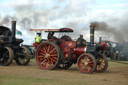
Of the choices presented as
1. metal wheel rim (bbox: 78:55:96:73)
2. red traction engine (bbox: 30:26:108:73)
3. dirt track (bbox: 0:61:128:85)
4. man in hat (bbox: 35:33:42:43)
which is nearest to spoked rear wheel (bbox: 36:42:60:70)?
red traction engine (bbox: 30:26:108:73)

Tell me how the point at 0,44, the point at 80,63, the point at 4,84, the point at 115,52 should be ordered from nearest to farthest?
the point at 4,84 < the point at 80,63 < the point at 0,44 < the point at 115,52

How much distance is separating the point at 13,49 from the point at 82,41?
423cm

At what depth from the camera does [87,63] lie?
8.55 metres

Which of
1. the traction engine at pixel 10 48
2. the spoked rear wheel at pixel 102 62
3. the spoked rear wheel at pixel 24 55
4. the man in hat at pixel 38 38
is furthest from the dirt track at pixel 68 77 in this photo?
the spoked rear wheel at pixel 24 55

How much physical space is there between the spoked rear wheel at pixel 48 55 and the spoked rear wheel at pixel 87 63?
3.58 feet

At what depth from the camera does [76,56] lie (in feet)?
31.6

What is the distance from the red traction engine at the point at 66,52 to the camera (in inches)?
354

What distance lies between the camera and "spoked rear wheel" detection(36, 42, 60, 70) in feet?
30.6

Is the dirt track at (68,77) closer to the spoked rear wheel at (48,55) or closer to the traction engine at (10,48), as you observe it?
the spoked rear wheel at (48,55)

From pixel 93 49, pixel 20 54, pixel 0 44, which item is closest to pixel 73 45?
pixel 93 49

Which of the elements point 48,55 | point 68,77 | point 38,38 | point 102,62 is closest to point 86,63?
point 102,62

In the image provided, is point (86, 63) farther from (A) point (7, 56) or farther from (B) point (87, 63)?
(A) point (7, 56)

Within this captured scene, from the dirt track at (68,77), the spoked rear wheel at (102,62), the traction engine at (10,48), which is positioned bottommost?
the dirt track at (68,77)

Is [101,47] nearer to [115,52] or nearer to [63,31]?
[63,31]
